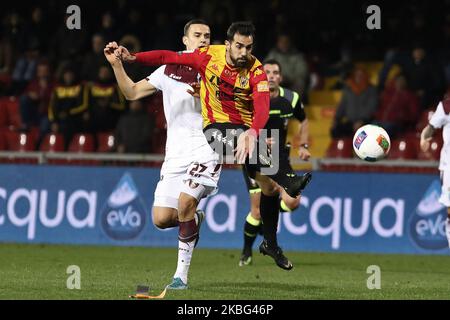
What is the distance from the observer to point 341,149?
19.2 meters

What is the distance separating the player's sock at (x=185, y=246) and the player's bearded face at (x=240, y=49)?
1.51 meters

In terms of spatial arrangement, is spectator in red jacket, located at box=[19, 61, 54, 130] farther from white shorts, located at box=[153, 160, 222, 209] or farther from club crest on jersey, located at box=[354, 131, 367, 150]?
white shorts, located at box=[153, 160, 222, 209]

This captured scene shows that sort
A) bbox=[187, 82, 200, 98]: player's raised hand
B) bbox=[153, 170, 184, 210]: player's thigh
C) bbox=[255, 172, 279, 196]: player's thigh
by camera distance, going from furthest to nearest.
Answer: bbox=[255, 172, 279, 196]: player's thigh, bbox=[187, 82, 200, 98]: player's raised hand, bbox=[153, 170, 184, 210]: player's thigh

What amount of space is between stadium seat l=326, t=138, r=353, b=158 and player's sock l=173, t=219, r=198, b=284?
903 cm

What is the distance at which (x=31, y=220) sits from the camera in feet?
56.2

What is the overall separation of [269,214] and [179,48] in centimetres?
938

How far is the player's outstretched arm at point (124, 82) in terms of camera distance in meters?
10.2

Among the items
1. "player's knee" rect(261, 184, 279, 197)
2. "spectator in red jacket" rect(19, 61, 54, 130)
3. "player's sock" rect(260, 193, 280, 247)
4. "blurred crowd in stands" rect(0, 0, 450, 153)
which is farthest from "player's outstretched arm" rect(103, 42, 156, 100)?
"spectator in red jacket" rect(19, 61, 54, 130)

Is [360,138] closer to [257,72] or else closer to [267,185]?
[267,185]

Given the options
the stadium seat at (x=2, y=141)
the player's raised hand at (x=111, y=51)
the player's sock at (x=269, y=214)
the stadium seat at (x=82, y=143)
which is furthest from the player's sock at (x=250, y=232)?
the stadium seat at (x=2, y=141)

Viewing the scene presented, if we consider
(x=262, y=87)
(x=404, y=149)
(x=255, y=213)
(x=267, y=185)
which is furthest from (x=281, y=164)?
Result: (x=404, y=149)

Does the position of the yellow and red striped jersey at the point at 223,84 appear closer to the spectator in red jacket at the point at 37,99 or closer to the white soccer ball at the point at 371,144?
the white soccer ball at the point at 371,144

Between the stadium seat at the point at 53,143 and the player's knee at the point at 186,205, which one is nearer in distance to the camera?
the player's knee at the point at 186,205

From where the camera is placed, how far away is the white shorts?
1037 cm
